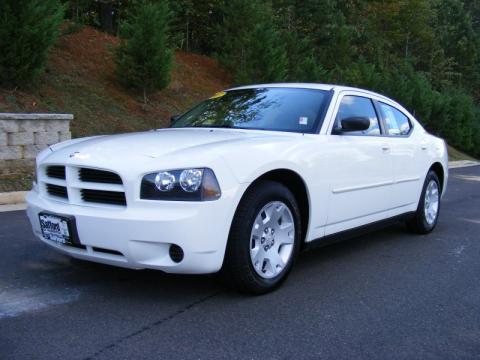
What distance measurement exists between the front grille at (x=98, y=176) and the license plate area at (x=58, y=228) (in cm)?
29

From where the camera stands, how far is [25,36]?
1044 centimetres

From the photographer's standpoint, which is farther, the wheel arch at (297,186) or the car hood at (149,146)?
the wheel arch at (297,186)

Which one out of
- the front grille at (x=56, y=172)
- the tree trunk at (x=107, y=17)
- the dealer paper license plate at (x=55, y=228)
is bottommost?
the dealer paper license plate at (x=55, y=228)

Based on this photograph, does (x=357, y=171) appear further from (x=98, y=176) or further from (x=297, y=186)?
(x=98, y=176)

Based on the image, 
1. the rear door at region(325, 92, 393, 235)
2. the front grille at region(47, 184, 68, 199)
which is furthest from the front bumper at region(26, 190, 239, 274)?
the rear door at region(325, 92, 393, 235)

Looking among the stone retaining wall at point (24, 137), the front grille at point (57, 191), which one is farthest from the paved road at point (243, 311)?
the stone retaining wall at point (24, 137)

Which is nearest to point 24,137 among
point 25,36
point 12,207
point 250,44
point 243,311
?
point 12,207

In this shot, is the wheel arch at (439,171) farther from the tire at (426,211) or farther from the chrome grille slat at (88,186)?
the chrome grille slat at (88,186)

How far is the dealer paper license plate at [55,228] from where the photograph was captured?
12.0 feet

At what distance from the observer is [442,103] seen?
27.4m

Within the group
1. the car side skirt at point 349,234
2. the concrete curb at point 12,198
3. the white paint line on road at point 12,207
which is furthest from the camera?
the concrete curb at point 12,198

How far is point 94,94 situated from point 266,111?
9.41 meters

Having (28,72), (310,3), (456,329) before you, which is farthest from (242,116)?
(310,3)

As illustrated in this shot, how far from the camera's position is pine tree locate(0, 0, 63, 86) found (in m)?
10.2
